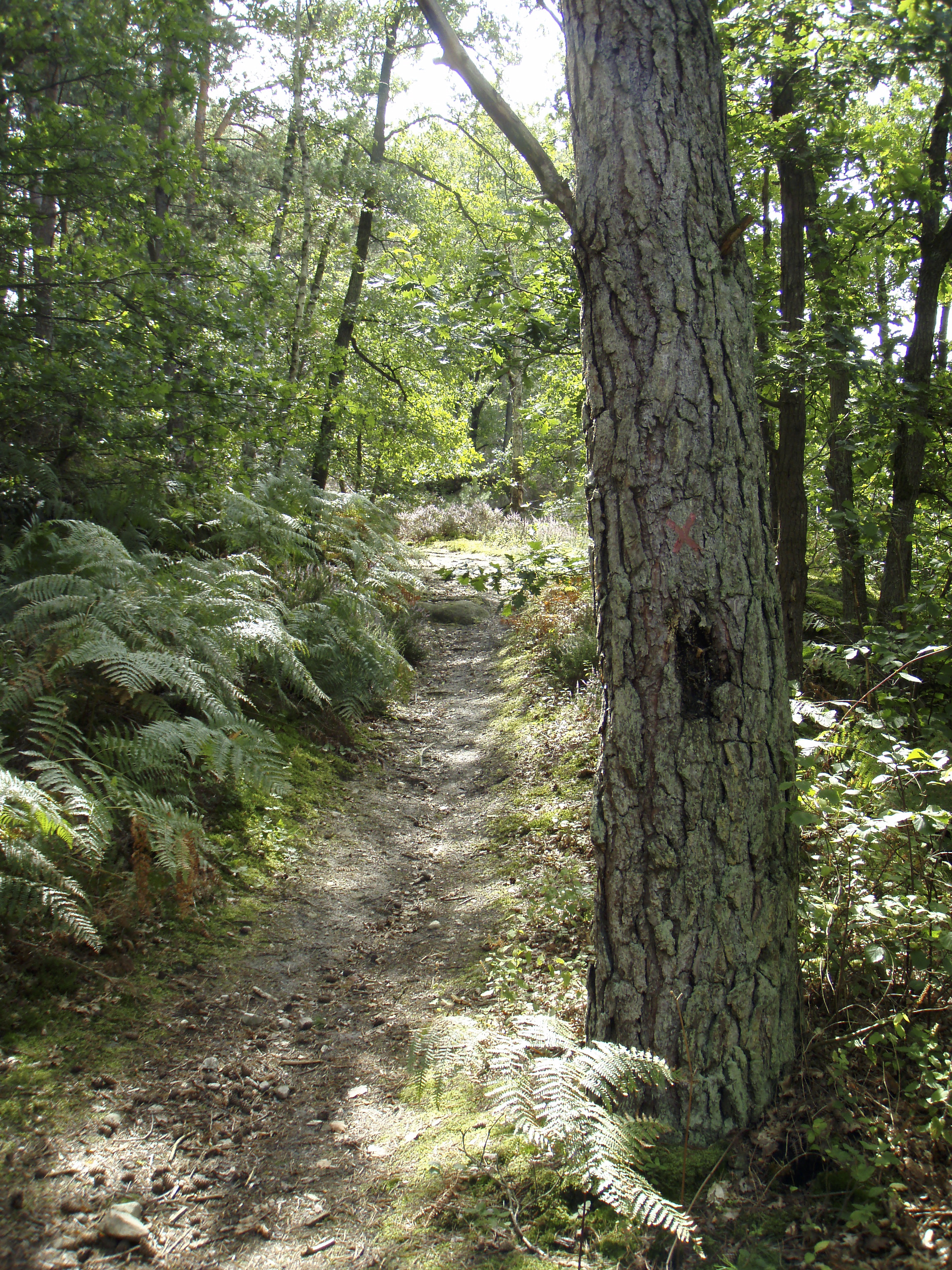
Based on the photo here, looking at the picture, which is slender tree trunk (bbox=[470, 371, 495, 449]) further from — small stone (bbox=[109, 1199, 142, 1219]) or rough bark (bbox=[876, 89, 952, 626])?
small stone (bbox=[109, 1199, 142, 1219])

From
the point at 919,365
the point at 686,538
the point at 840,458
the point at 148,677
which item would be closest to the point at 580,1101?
the point at 686,538

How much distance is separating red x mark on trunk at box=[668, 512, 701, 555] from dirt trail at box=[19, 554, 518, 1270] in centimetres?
216

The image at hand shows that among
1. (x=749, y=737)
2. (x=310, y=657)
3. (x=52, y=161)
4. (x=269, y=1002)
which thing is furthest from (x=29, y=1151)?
(x=52, y=161)

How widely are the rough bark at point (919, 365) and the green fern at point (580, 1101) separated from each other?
4070 mm

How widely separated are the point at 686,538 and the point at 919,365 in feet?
13.7

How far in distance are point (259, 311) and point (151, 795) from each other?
185 inches

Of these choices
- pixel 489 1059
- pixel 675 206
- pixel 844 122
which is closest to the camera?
pixel 675 206

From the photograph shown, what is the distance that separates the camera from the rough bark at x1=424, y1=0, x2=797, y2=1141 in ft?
7.57

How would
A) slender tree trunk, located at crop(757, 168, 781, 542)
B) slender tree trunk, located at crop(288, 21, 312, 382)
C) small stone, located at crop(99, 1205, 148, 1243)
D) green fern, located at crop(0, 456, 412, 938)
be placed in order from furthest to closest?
slender tree trunk, located at crop(288, 21, 312, 382) < slender tree trunk, located at crop(757, 168, 781, 542) < green fern, located at crop(0, 456, 412, 938) < small stone, located at crop(99, 1205, 148, 1243)

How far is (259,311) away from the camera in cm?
655

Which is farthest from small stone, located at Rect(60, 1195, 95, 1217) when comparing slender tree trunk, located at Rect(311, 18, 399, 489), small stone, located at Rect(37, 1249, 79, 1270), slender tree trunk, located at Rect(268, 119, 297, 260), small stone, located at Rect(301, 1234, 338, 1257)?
slender tree trunk, located at Rect(268, 119, 297, 260)

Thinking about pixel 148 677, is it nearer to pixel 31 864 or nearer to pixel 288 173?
pixel 31 864

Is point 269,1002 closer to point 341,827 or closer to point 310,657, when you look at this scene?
point 341,827

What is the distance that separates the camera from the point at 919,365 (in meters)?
5.24
